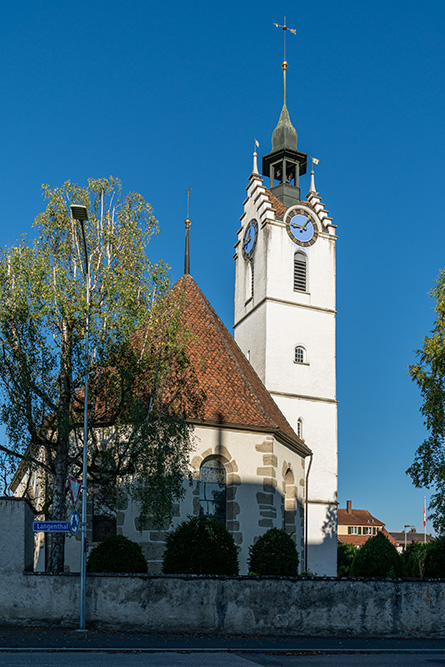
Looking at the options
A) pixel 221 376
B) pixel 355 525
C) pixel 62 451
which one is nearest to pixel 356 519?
pixel 355 525

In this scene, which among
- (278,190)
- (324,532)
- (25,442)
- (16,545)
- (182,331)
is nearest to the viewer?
(16,545)

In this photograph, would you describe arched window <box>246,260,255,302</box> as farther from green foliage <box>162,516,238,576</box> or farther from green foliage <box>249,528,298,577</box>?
green foliage <box>162,516,238,576</box>

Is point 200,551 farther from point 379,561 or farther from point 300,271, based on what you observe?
point 300,271

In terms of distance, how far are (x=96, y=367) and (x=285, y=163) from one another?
2836cm

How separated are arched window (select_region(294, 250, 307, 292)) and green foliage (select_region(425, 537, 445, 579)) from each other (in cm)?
2102

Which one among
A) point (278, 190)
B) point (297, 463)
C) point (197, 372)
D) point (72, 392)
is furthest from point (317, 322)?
point (72, 392)

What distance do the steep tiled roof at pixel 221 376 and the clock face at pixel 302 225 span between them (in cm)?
1325

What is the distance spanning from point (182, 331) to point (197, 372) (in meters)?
4.76

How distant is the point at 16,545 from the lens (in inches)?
570

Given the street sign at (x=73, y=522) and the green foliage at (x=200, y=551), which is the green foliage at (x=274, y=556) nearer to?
the green foliage at (x=200, y=551)

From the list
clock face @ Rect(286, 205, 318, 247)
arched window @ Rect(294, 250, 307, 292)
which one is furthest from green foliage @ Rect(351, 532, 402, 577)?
clock face @ Rect(286, 205, 318, 247)

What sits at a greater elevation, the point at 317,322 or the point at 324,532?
the point at 317,322

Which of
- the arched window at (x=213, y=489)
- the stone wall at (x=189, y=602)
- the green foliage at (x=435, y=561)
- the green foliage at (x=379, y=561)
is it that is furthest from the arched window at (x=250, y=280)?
the stone wall at (x=189, y=602)

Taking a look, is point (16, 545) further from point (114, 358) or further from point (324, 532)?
point (324, 532)
